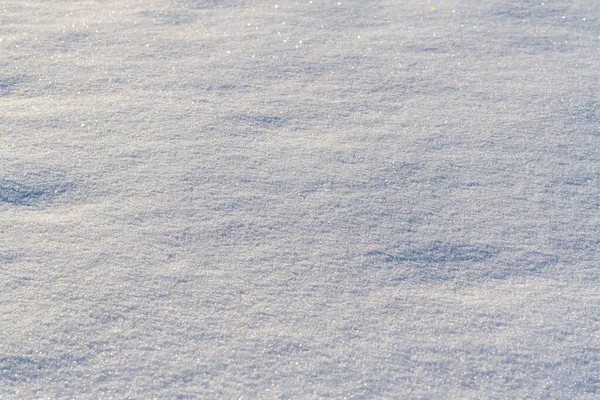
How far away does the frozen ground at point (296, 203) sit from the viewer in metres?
1.66

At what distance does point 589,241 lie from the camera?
6.73ft

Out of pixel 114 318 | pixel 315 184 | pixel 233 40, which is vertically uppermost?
pixel 233 40

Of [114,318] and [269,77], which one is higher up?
[269,77]

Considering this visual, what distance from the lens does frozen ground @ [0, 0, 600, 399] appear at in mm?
1660

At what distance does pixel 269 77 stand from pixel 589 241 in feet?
5.18

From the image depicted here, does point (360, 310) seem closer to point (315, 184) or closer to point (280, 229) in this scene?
point (280, 229)

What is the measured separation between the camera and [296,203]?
2.14 m

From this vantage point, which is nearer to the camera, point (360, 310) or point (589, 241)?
point (360, 310)

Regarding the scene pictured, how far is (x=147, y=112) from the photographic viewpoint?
2.52 m

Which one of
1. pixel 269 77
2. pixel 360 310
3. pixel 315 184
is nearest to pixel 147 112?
pixel 269 77

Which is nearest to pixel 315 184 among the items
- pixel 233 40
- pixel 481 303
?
pixel 481 303

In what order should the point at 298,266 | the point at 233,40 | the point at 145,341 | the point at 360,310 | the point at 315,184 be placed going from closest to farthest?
the point at 145,341 → the point at 360,310 → the point at 298,266 → the point at 315,184 → the point at 233,40

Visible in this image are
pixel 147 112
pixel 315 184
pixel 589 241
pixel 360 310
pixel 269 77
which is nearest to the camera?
pixel 360 310

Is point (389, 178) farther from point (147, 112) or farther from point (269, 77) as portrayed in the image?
point (147, 112)
